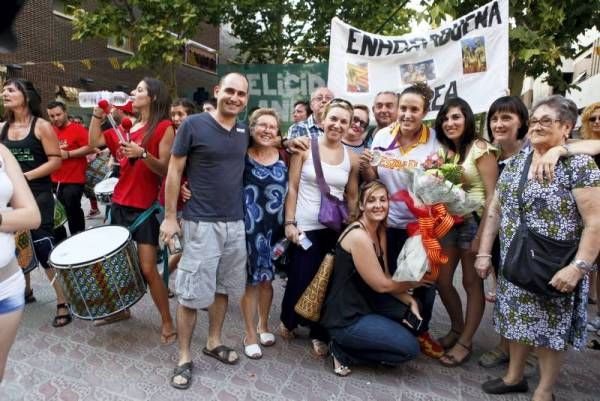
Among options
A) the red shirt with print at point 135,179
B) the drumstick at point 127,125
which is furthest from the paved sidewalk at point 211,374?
the drumstick at point 127,125

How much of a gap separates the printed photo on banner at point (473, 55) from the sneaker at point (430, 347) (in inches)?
101

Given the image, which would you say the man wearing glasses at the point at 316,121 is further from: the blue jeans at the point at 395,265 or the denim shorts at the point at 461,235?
the denim shorts at the point at 461,235

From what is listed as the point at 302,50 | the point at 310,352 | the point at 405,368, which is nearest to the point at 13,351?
the point at 310,352

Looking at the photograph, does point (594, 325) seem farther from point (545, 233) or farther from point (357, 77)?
point (357, 77)

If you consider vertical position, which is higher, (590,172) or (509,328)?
(590,172)

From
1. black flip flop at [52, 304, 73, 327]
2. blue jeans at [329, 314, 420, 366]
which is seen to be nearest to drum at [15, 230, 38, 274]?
black flip flop at [52, 304, 73, 327]

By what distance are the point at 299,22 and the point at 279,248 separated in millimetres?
11201

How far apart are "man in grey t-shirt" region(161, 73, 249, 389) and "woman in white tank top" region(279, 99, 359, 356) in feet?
1.50

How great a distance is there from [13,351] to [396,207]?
3049 millimetres

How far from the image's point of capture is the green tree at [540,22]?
4289mm

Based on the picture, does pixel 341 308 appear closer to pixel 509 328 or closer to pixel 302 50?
pixel 509 328

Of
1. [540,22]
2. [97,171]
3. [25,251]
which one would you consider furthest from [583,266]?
[97,171]

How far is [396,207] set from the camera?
3252 mm

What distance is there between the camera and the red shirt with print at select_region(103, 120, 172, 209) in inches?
127
